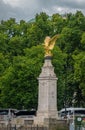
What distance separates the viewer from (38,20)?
97875mm

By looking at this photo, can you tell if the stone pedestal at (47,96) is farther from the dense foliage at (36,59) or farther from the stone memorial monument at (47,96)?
the dense foliage at (36,59)

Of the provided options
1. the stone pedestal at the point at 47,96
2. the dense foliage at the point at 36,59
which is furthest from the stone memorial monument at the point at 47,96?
the dense foliage at the point at 36,59

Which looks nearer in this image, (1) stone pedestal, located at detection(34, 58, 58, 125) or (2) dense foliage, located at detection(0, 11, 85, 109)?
(1) stone pedestal, located at detection(34, 58, 58, 125)

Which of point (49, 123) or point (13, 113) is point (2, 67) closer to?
point (13, 113)

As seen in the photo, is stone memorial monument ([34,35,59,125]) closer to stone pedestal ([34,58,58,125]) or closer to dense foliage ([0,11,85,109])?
stone pedestal ([34,58,58,125])

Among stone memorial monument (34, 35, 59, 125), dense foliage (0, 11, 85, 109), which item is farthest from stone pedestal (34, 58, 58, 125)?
dense foliage (0, 11, 85, 109)

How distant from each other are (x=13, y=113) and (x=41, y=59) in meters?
9.74

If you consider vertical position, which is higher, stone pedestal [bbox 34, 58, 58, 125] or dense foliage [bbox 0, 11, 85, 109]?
dense foliage [bbox 0, 11, 85, 109]

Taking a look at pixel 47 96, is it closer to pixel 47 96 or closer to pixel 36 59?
pixel 47 96

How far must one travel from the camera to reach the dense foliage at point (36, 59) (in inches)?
3324

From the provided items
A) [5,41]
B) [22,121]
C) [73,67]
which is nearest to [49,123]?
[22,121]

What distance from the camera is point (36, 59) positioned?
3442 inches

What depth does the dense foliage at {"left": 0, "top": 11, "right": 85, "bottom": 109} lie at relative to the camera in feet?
277

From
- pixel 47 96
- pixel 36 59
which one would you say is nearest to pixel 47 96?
pixel 47 96
